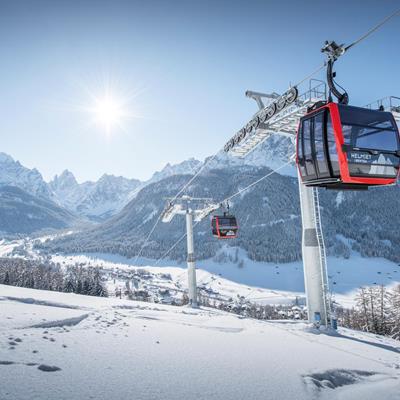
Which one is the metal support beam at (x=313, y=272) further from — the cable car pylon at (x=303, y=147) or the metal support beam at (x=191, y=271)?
the metal support beam at (x=191, y=271)

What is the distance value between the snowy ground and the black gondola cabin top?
405 cm

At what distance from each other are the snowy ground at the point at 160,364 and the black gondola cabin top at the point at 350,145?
4053 millimetres

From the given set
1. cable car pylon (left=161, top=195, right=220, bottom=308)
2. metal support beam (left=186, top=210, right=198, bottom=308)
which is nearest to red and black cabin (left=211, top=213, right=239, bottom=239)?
cable car pylon (left=161, top=195, right=220, bottom=308)

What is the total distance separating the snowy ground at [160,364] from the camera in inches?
126

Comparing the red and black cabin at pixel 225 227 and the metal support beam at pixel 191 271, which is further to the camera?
the red and black cabin at pixel 225 227

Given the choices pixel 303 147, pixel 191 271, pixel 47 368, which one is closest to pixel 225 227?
pixel 191 271

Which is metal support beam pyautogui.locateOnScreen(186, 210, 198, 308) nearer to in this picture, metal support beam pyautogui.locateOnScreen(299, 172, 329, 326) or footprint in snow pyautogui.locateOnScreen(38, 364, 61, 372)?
metal support beam pyautogui.locateOnScreen(299, 172, 329, 326)

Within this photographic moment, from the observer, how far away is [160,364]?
4078 millimetres

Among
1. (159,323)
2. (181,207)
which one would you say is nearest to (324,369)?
(159,323)

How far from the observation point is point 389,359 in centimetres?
686

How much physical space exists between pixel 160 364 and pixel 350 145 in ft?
19.9

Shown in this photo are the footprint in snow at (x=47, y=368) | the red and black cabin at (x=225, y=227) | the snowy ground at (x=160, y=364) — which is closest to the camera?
the snowy ground at (x=160, y=364)

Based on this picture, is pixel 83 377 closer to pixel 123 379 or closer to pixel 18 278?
pixel 123 379

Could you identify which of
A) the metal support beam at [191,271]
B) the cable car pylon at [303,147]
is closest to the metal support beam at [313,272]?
the cable car pylon at [303,147]
